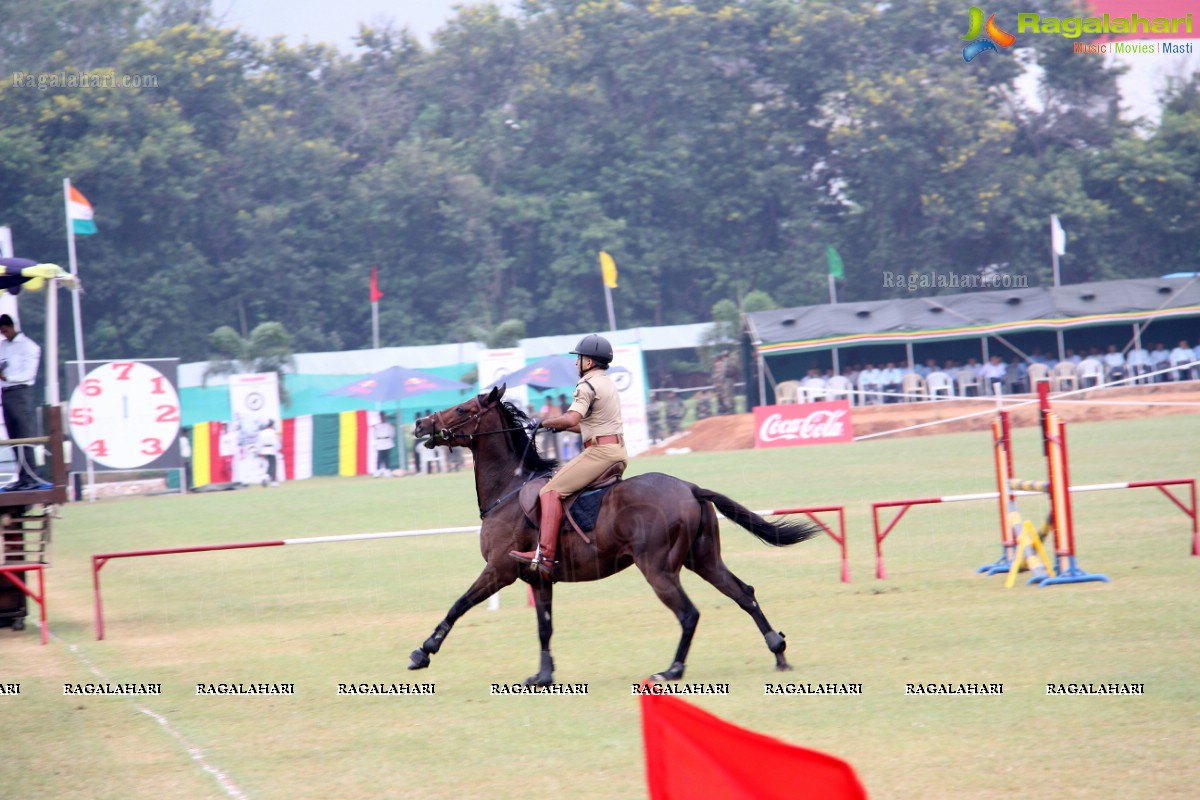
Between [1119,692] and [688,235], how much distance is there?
51289 millimetres

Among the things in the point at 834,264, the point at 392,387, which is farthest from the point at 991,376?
the point at 392,387

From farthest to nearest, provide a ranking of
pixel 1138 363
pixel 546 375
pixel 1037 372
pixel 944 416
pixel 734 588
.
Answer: pixel 1138 363
pixel 1037 372
pixel 944 416
pixel 546 375
pixel 734 588

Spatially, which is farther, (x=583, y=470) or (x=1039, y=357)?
(x=1039, y=357)

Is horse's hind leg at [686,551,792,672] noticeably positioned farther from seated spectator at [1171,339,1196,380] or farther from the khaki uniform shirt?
seated spectator at [1171,339,1196,380]

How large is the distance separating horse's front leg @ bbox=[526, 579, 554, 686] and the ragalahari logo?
48709mm

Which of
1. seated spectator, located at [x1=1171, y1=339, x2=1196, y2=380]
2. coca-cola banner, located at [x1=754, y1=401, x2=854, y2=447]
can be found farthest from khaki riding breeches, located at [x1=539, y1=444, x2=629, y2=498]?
seated spectator, located at [x1=1171, y1=339, x2=1196, y2=380]

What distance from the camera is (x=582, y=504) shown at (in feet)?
29.1

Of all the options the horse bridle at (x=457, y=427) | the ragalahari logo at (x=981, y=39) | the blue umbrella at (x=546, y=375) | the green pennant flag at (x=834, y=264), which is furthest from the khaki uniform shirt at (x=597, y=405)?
the ragalahari logo at (x=981, y=39)

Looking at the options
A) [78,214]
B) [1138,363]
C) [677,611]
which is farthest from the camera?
[1138,363]

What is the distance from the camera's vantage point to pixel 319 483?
34156 mm

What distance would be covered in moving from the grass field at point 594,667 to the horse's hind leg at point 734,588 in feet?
0.96

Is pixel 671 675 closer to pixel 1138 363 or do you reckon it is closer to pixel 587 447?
pixel 587 447

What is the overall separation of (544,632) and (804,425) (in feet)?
88.4

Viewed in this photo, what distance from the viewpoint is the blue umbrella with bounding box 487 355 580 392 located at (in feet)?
113
